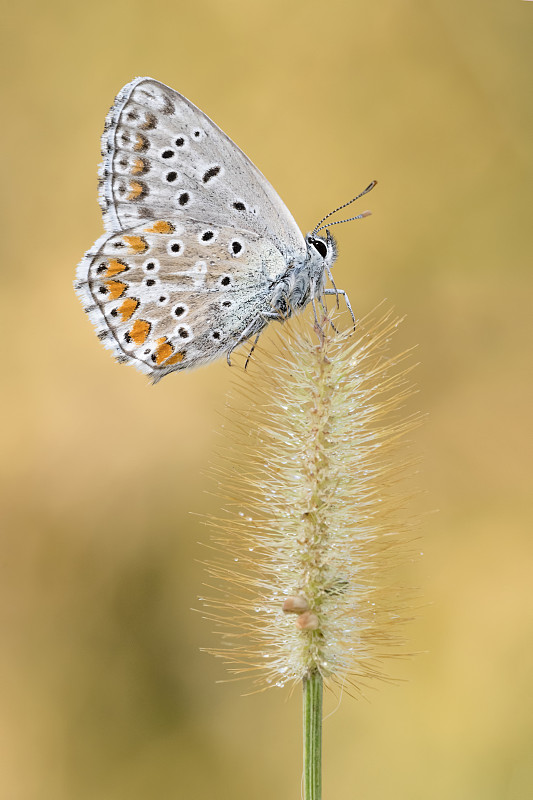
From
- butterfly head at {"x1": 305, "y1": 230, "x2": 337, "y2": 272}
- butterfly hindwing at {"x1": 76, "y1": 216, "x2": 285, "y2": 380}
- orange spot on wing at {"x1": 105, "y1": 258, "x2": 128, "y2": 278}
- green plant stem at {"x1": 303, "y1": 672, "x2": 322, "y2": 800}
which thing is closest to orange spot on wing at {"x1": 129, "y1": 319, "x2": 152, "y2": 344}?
butterfly hindwing at {"x1": 76, "y1": 216, "x2": 285, "y2": 380}

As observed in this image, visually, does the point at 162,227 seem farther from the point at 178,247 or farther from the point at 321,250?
the point at 321,250

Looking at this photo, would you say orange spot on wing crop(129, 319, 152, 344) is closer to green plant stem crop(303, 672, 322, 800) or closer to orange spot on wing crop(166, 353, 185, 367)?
orange spot on wing crop(166, 353, 185, 367)

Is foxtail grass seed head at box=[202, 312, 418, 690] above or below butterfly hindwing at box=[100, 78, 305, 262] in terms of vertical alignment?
below

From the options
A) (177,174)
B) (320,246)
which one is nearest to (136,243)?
(177,174)

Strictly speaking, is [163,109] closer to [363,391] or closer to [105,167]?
[105,167]

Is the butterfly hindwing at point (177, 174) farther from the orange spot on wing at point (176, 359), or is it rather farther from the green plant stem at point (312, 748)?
the green plant stem at point (312, 748)
